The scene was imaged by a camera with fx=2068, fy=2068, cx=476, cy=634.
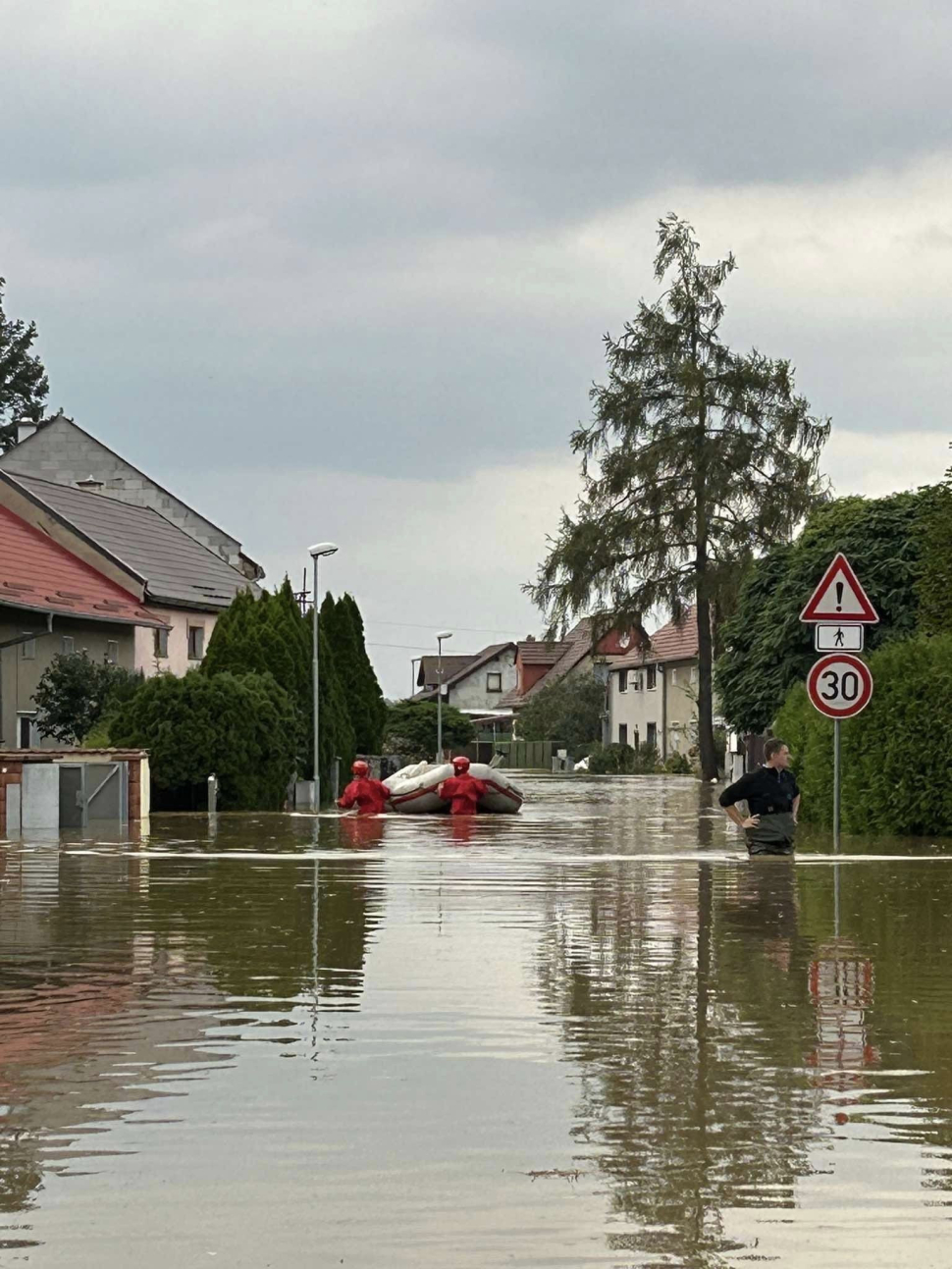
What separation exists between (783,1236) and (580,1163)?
3.38 feet

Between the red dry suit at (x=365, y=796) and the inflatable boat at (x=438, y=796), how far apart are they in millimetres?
324

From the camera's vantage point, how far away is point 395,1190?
6418mm

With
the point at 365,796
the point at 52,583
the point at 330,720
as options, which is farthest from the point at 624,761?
the point at 365,796

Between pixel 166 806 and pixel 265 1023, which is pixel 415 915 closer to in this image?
pixel 265 1023

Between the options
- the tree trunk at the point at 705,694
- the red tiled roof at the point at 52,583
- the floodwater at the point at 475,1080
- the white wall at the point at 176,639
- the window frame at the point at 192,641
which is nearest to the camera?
the floodwater at the point at 475,1080

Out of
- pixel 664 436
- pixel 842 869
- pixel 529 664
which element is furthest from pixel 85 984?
pixel 529 664

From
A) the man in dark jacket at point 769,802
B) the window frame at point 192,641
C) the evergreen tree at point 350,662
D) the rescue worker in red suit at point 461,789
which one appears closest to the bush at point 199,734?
the rescue worker in red suit at point 461,789

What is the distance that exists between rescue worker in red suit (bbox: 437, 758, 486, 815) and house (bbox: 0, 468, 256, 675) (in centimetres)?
2157

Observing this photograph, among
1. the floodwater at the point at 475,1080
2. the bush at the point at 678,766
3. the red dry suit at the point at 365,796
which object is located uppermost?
the bush at the point at 678,766

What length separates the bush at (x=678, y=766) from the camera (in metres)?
84.1

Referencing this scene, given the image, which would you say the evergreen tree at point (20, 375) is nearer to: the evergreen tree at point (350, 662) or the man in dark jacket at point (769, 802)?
the evergreen tree at point (350, 662)

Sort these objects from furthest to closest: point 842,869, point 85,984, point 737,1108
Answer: point 842,869 → point 85,984 → point 737,1108

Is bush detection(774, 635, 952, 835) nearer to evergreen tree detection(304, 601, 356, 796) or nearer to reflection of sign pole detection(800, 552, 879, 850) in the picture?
reflection of sign pole detection(800, 552, 879, 850)

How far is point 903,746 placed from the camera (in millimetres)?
26438
